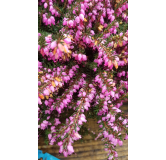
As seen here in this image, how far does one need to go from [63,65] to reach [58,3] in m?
0.45

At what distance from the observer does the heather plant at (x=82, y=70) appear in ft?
2.48

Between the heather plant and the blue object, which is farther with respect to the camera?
the blue object

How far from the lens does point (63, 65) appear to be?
0.96 meters

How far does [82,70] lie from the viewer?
1028mm

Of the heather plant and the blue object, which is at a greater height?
the heather plant

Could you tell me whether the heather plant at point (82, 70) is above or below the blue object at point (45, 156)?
above

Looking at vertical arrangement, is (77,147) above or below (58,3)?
below

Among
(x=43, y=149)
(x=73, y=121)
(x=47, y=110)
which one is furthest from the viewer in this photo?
(x=43, y=149)

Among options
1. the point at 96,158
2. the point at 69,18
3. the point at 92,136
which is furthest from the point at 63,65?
the point at 96,158

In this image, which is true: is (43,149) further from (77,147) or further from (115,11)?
(115,11)

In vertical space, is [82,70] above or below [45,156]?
above

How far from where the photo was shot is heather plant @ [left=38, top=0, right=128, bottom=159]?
76 centimetres

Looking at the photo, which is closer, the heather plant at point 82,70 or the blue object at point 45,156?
the heather plant at point 82,70

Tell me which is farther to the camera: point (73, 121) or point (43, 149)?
point (43, 149)
